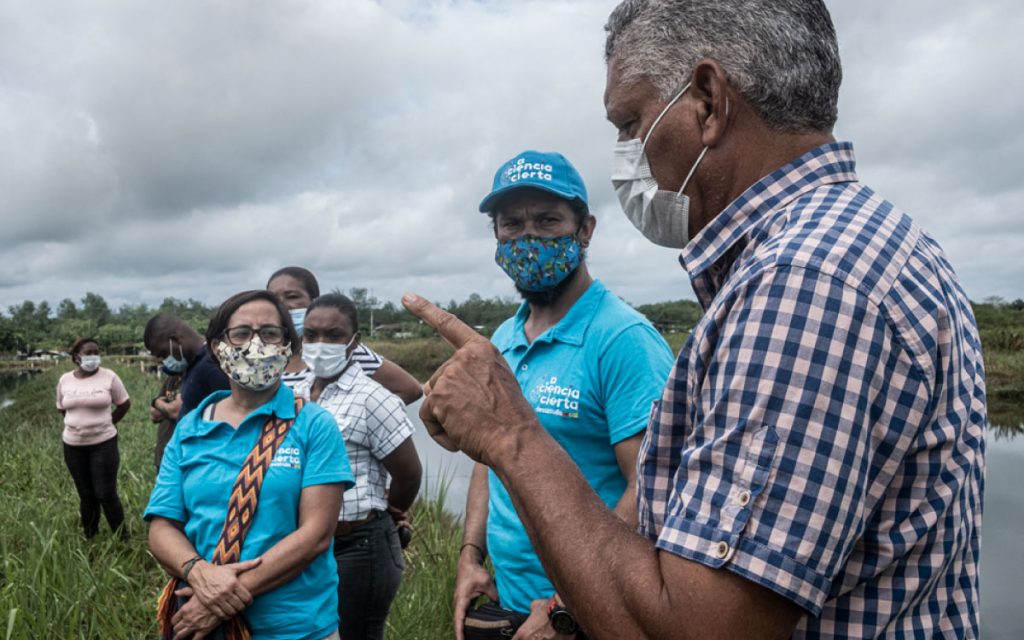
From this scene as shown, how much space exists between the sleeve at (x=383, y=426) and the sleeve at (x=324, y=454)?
573 millimetres

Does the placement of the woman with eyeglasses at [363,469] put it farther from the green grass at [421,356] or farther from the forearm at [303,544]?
the green grass at [421,356]

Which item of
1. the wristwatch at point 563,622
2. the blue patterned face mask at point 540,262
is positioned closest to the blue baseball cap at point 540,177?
the blue patterned face mask at point 540,262

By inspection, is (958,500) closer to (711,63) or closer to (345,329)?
(711,63)

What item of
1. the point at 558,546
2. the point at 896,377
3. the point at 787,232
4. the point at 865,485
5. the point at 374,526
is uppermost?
the point at 787,232

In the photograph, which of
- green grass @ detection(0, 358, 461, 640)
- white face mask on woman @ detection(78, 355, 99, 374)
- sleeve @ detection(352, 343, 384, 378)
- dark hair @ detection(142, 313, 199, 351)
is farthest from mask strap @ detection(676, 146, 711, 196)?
white face mask on woman @ detection(78, 355, 99, 374)

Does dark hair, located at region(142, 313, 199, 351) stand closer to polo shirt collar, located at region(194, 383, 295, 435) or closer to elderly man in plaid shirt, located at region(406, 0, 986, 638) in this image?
polo shirt collar, located at region(194, 383, 295, 435)

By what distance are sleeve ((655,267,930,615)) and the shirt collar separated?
234 millimetres

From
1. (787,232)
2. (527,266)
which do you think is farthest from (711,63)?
(527,266)

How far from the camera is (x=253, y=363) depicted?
112 inches

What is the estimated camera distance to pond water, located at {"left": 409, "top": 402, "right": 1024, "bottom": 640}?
10.7m

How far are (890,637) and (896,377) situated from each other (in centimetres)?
36

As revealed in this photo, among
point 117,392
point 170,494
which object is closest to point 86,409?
point 117,392

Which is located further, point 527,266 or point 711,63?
point 527,266

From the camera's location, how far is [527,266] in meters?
2.46
